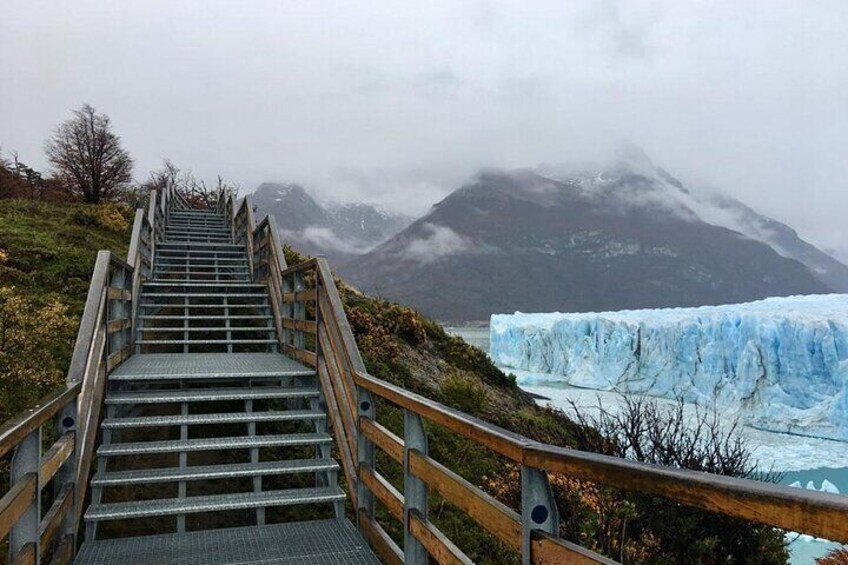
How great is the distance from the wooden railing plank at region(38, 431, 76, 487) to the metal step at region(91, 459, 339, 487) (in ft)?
2.67

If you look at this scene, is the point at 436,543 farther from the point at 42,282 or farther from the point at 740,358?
the point at 740,358

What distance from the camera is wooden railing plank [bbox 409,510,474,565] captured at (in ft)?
8.44

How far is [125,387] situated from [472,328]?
519ft

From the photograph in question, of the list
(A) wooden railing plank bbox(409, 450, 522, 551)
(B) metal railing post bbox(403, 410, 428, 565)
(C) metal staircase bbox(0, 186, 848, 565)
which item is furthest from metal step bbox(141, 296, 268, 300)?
(A) wooden railing plank bbox(409, 450, 522, 551)

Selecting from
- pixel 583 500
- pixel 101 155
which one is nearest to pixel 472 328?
pixel 101 155

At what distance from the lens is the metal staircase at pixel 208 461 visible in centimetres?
416

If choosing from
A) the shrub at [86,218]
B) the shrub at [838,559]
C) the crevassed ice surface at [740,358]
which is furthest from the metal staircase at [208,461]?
the crevassed ice surface at [740,358]

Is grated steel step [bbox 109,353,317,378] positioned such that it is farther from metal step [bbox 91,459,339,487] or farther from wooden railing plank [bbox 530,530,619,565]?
wooden railing plank [bbox 530,530,619,565]

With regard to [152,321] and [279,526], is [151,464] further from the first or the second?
[152,321]

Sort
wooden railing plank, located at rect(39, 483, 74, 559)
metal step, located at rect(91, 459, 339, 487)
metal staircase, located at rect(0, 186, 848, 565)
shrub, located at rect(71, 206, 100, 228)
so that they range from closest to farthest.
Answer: metal staircase, located at rect(0, 186, 848, 565) → wooden railing plank, located at rect(39, 483, 74, 559) → metal step, located at rect(91, 459, 339, 487) → shrub, located at rect(71, 206, 100, 228)

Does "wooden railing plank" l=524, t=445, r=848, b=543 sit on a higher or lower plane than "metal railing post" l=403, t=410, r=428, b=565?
higher

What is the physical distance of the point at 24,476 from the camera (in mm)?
2701

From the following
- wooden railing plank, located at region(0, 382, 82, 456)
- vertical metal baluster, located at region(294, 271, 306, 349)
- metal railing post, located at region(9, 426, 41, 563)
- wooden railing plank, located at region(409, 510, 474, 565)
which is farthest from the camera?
vertical metal baluster, located at region(294, 271, 306, 349)

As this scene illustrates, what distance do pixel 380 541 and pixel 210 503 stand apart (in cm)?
134
